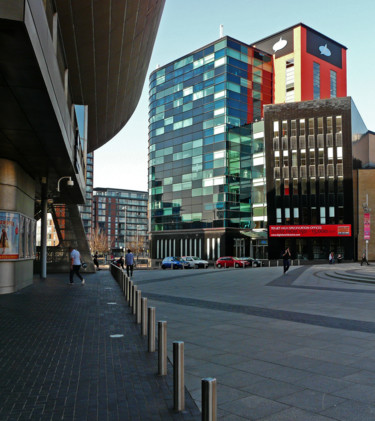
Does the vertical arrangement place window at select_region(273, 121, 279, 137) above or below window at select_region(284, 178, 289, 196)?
above

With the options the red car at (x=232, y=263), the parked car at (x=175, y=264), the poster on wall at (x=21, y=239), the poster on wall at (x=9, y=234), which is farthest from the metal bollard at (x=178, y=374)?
the red car at (x=232, y=263)

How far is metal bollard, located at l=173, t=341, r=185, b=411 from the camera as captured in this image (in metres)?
4.23

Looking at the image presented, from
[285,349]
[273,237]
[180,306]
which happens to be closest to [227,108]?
[273,237]

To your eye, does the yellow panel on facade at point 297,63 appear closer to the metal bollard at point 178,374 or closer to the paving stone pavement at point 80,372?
the paving stone pavement at point 80,372

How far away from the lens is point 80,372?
575 cm

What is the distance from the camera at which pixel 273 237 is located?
6166 cm

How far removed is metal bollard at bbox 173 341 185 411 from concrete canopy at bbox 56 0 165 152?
35.4 ft

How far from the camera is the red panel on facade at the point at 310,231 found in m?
58.6

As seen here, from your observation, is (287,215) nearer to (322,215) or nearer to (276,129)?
(322,215)

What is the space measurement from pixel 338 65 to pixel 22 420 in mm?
87918

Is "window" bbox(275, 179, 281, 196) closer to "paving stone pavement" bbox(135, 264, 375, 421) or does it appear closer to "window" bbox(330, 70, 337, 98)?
"window" bbox(330, 70, 337, 98)

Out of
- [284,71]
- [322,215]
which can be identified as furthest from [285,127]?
[284,71]

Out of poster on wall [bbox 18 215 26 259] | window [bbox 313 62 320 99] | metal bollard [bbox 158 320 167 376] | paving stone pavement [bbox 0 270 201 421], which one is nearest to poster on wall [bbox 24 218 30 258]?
poster on wall [bbox 18 215 26 259]

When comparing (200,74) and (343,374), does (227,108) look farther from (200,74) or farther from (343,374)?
(343,374)
